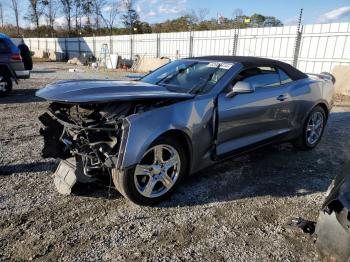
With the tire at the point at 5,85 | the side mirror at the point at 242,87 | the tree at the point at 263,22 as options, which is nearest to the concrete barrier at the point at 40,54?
the tree at the point at 263,22

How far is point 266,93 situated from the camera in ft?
14.3

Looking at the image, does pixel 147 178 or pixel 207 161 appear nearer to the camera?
pixel 147 178

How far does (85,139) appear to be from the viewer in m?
3.33

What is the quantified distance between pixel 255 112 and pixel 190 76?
966 millimetres

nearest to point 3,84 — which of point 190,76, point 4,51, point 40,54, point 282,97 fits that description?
point 4,51

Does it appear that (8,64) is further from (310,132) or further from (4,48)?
(310,132)

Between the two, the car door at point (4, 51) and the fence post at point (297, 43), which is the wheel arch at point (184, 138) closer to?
the car door at point (4, 51)

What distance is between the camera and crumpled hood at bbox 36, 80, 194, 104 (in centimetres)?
304

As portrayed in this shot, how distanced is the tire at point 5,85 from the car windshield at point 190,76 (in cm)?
719

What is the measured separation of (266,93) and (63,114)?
8.60ft

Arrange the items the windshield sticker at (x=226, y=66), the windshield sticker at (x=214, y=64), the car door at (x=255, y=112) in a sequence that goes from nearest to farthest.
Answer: the car door at (x=255, y=112) → the windshield sticker at (x=226, y=66) → the windshield sticker at (x=214, y=64)

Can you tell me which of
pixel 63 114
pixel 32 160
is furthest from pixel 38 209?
pixel 32 160

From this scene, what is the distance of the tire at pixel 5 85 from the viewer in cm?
991

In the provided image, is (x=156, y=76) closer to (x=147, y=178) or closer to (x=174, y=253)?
(x=147, y=178)
